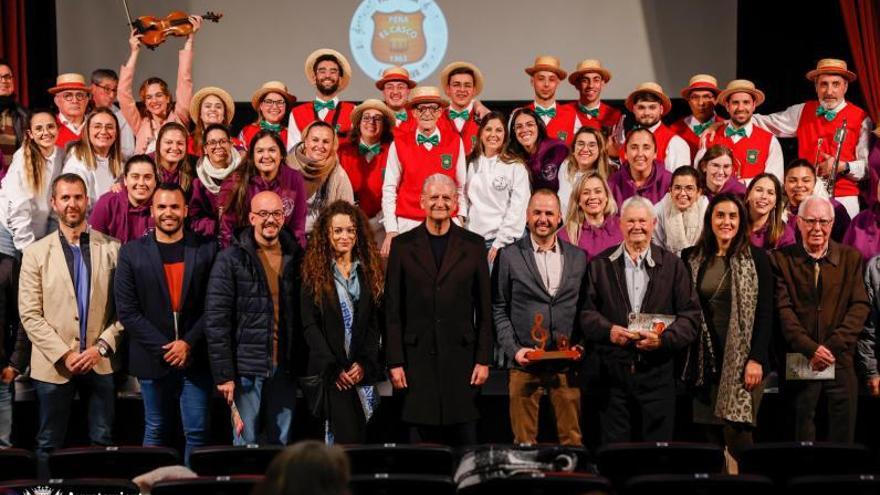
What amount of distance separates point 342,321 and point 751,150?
11.2 ft

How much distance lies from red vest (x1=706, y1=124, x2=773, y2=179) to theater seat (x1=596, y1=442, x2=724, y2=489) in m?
3.59

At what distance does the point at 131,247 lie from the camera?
5809 millimetres

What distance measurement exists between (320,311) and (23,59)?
5.33 meters

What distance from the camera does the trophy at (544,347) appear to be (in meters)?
5.61

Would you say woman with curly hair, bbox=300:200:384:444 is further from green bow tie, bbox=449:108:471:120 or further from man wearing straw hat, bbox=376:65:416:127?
man wearing straw hat, bbox=376:65:416:127

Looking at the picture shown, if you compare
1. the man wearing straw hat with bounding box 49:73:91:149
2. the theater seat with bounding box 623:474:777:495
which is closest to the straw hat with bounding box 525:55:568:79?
the man wearing straw hat with bounding box 49:73:91:149

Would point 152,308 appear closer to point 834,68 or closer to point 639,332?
point 639,332

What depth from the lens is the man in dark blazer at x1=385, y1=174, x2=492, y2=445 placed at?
5.72m

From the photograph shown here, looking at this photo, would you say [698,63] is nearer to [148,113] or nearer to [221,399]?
[148,113]

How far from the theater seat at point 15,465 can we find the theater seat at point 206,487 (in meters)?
0.88

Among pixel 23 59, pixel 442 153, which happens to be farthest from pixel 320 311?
pixel 23 59

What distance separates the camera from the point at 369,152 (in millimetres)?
7477

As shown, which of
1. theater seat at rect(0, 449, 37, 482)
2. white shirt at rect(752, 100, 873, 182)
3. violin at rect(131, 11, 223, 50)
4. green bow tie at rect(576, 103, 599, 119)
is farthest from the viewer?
violin at rect(131, 11, 223, 50)

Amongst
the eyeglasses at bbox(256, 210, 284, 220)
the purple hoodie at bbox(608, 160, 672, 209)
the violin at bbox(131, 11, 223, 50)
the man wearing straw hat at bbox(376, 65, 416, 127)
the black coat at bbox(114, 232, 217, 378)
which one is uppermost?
the violin at bbox(131, 11, 223, 50)
